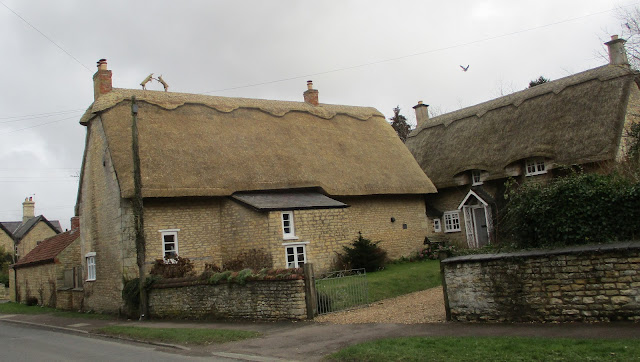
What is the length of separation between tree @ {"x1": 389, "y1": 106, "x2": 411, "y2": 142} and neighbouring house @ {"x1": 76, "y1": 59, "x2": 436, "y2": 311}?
2813cm

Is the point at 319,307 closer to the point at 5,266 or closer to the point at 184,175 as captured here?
the point at 184,175

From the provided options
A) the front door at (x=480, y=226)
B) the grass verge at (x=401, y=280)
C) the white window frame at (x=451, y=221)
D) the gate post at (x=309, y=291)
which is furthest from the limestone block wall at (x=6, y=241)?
the gate post at (x=309, y=291)

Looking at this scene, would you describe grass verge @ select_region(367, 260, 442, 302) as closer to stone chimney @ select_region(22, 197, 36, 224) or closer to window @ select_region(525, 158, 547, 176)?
window @ select_region(525, 158, 547, 176)

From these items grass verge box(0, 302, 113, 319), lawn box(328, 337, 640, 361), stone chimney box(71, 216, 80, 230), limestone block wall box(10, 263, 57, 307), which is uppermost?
stone chimney box(71, 216, 80, 230)

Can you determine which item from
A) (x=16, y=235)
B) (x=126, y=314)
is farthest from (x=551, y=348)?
(x=16, y=235)

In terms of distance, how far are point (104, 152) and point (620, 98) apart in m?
22.9

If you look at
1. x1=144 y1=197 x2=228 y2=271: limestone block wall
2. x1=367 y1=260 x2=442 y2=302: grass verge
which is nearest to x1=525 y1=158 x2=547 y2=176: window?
x1=367 y1=260 x2=442 y2=302: grass verge

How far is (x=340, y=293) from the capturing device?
48.5 ft

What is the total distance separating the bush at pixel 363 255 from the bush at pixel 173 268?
6273 mm

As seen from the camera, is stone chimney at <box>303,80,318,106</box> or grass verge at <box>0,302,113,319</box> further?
stone chimney at <box>303,80,318,106</box>

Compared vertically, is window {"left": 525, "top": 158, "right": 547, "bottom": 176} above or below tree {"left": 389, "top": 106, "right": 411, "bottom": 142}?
below

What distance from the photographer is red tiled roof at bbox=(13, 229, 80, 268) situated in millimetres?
25906

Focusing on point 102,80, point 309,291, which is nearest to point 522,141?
point 309,291

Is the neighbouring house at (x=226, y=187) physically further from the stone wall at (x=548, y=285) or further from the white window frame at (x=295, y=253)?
the stone wall at (x=548, y=285)
